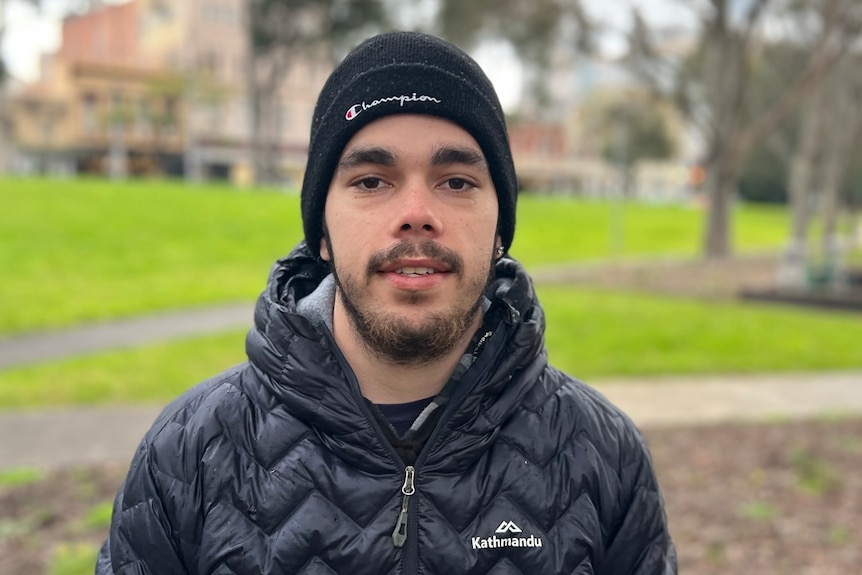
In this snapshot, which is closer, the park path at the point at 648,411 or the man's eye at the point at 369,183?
the man's eye at the point at 369,183

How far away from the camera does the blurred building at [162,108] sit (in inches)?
2157

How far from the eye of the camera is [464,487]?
170 centimetres

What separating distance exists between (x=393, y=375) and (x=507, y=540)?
404mm

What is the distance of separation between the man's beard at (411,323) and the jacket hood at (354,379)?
0.29 feet

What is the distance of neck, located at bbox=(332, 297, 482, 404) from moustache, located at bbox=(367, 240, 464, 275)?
18cm

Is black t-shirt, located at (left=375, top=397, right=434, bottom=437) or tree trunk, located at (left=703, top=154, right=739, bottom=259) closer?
black t-shirt, located at (left=375, top=397, right=434, bottom=437)

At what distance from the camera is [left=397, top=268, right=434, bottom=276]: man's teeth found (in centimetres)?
167

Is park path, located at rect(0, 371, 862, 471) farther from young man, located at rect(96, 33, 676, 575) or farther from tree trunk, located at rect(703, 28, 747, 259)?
tree trunk, located at rect(703, 28, 747, 259)

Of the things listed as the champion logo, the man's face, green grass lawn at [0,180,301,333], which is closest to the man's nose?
the man's face

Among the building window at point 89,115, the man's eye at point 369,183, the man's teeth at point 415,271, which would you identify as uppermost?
the building window at point 89,115

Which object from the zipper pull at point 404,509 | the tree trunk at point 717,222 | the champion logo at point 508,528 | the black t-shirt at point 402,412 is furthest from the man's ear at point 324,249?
the tree trunk at point 717,222

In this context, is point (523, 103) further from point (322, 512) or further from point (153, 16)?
point (322, 512)

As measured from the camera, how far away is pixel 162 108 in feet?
184

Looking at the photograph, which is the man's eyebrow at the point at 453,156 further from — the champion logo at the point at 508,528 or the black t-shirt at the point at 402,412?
the champion logo at the point at 508,528
